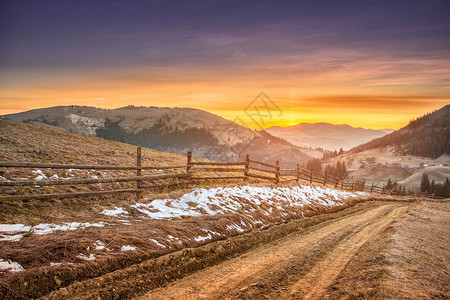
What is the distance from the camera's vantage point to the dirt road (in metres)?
4.54

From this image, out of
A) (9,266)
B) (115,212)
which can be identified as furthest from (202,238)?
(9,266)

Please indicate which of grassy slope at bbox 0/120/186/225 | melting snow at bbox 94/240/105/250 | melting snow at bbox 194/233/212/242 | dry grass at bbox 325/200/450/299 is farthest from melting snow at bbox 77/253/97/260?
dry grass at bbox 325/200/450/299

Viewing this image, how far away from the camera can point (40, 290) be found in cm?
443

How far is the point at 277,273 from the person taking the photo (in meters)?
5.33

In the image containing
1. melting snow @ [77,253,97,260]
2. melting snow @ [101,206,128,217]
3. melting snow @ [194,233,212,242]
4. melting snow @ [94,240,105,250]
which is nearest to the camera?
melting snow @ [77,253,97,260]

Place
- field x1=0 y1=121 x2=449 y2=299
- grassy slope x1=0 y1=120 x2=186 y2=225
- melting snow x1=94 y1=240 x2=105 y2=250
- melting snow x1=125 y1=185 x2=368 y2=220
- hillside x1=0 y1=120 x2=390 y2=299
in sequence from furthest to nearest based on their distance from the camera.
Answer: melting snow x1=125 y1=185 x2=368 y2=220, grassy slope x1=0 y1=120 x2=186 y2=225, melting snow x1=94 y1=240 x2=105 y2=250, hillside x1=0 y1=120 x2=390 y2=299, field x1=0 y1=121 x2=449 y2=299

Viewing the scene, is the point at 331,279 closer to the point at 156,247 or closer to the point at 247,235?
the point at 247,235

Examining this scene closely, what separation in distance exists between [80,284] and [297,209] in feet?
32.7

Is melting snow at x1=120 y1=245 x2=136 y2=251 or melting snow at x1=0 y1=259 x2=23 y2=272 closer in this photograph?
melting snow at x1=0 y1=259 x2=23 y2=272

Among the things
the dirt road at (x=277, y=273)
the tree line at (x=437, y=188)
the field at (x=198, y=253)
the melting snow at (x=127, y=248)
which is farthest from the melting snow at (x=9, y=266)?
the tree line at (x=437, y=188)

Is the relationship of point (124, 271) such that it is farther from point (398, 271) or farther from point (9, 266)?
point (398, 271)

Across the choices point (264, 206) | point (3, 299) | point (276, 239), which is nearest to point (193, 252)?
point (276, 239)

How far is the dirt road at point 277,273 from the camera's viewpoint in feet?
14.9

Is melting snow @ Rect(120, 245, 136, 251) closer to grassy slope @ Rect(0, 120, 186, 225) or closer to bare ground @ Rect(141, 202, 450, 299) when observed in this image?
bare ground @ Rect(141, 202, 450, 299)
